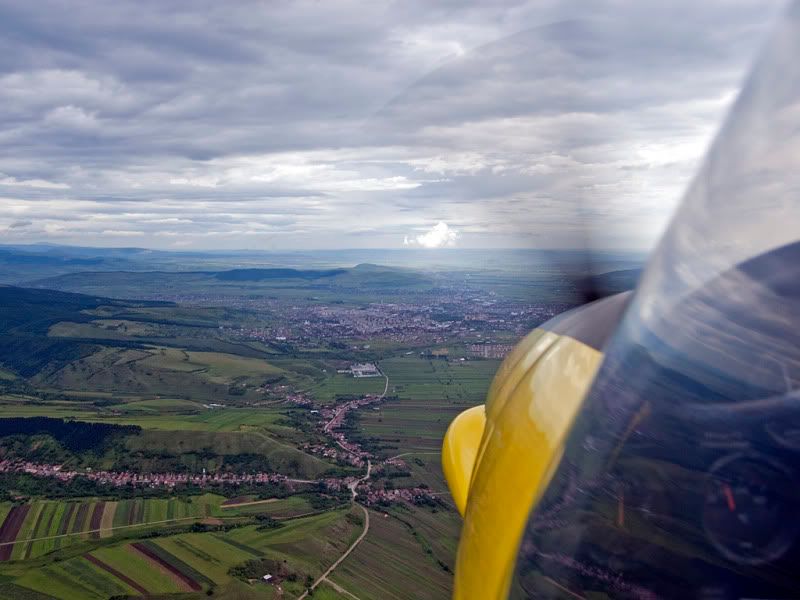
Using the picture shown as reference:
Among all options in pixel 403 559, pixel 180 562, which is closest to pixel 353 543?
pixel 403 559

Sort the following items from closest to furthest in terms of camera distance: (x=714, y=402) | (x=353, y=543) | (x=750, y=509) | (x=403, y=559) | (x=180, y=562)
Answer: (x=750, y=509) < (x=714, y=402) < (x=180, y=562) < (x=403, y=559) < (x=353, y=543)

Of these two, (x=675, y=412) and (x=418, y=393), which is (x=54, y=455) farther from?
(x=675, y=412)

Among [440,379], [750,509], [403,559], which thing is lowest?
[440,379]

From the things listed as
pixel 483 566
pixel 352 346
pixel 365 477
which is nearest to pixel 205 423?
pixel 365 477

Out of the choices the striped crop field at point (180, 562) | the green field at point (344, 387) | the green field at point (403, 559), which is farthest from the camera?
the green field at point (344, 387)

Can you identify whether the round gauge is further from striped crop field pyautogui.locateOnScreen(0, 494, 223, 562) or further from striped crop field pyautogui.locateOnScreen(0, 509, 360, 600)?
striped crop field pyautogui.locateOnScreen(0, 494, 223, 562)

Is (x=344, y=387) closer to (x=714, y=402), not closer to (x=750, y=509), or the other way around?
(x=714, y=402)

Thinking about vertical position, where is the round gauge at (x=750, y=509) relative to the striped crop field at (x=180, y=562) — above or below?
above

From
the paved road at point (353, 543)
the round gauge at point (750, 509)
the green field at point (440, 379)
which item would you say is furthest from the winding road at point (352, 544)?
the round gauge at point (750, 509)

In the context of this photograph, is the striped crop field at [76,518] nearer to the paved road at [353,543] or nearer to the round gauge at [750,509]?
the paved road at [353,543]
